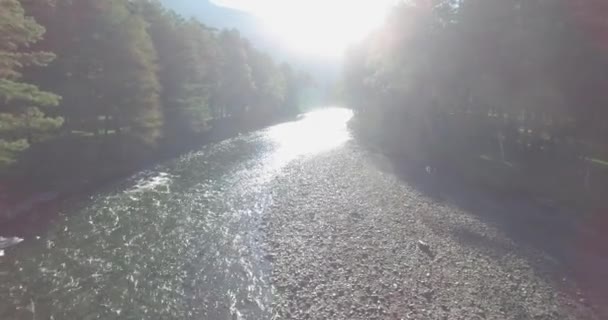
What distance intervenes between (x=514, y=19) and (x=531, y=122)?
9107 millimetres

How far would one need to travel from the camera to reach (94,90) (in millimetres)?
35031

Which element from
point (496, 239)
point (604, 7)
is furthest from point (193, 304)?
point (604, 7)

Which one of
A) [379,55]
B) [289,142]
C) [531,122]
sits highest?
[379,55]

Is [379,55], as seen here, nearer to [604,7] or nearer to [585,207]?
[604,7]

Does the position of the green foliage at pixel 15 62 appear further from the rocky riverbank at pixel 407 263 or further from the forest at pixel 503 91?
the forest at pixel 503 91

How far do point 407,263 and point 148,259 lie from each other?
1068cm

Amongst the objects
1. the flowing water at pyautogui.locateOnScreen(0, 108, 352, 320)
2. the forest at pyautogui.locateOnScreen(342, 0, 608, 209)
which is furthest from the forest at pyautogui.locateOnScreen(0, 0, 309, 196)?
the forest at pyautogui.locateOnScreen(342, 0, 608, 209)

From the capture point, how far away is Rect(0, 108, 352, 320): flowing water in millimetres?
Result: 13406

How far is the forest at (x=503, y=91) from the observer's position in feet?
88.6

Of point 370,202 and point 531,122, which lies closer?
point 370,202

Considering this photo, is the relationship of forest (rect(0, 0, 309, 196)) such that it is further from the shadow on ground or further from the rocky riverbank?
the shadow on ground

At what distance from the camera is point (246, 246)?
19.1 metres

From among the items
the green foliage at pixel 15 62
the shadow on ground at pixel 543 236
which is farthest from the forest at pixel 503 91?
the green foliage at pixel 15 62

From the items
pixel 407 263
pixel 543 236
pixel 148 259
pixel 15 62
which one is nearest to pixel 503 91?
pixel 543 236
